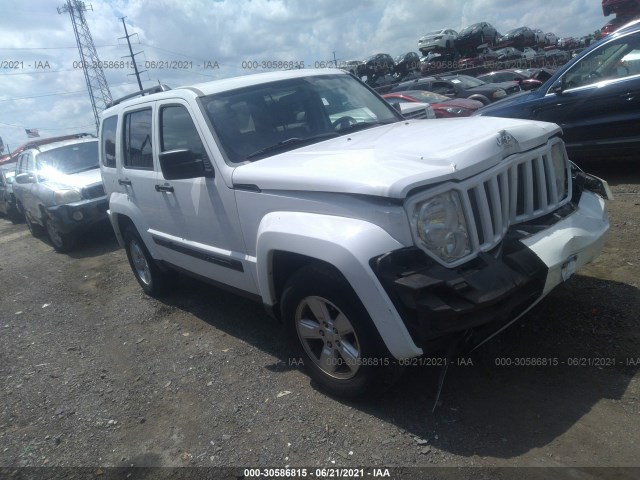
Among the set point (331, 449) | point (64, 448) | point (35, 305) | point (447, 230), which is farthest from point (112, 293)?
point (447, 230)

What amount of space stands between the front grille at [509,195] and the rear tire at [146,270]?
3465 mm

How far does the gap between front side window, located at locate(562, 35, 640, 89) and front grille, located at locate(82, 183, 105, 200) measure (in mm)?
7090

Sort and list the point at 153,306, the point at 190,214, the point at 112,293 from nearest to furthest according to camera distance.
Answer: the point at 190,214, the point at 153,306, the point at 112,293

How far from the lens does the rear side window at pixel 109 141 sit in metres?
5.62

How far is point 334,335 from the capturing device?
316 centimetres

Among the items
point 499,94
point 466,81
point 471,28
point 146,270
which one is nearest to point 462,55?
point 471,28

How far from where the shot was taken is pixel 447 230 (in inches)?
109

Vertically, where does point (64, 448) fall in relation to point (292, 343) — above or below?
below

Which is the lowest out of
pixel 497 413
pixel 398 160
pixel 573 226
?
pixel 497 413

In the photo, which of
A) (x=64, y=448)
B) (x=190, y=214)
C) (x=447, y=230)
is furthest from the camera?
(x=190, y=214)

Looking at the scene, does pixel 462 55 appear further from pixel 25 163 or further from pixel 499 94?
pixel 25 163

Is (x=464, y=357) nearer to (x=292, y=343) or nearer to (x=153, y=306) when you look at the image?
(x=292, y=343)

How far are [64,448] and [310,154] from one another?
2453 millimetres

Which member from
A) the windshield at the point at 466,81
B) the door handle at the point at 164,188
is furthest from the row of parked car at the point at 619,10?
the door handle at the point at 164,188
